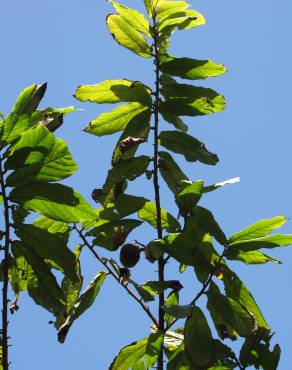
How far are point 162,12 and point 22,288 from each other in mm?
1902

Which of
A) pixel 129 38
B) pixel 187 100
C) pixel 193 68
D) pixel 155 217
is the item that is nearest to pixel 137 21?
pixel 129 38

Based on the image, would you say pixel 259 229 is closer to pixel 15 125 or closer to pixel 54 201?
pixel 54 201

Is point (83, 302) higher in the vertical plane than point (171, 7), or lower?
lower

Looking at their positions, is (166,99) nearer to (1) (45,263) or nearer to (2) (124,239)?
(2) (124,239)

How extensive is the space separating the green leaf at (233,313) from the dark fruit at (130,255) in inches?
20.8

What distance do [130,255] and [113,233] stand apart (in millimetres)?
207

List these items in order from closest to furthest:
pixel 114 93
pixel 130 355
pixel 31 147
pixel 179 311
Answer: pixel 179 311 < pixel 31 147 < pixel 130 355 < pixel 114 93

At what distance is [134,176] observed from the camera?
378 cm

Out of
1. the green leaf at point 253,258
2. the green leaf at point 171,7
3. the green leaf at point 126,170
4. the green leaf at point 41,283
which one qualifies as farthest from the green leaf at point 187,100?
the green leaf at point 41,283

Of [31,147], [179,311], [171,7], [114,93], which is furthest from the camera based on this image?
[171,7]

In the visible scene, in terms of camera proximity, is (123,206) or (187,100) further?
(187,100)

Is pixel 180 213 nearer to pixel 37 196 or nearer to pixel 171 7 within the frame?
pixel 37 196

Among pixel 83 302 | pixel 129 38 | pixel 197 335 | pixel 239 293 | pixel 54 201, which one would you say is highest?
pixel 129 38

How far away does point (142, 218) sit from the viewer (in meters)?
3.69
